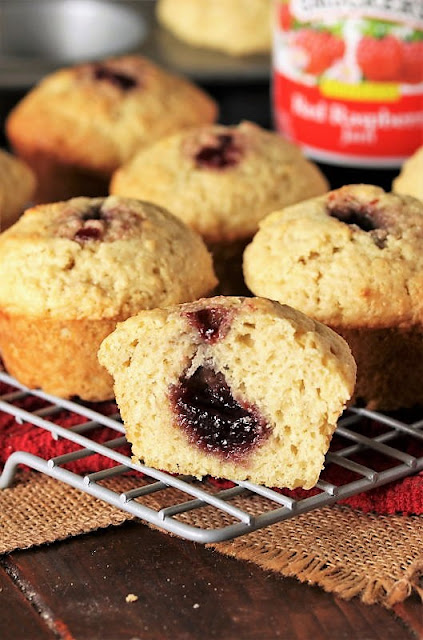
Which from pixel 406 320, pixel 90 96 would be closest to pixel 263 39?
pixel 90 96

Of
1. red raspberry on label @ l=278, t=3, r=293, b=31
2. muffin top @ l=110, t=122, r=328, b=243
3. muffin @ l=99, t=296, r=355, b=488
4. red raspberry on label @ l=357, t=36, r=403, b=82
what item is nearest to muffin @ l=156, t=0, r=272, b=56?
red raspberry on label @ l=278, t=3, r=293, b=31

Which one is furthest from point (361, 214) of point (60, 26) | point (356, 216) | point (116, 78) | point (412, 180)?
point (60, 26)

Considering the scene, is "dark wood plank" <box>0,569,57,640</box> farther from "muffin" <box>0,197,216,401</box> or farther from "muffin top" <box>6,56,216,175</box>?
"muffin top" <box>6,56,216,175</box>

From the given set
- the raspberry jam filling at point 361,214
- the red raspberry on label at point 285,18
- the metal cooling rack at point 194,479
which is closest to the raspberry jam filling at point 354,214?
the raspberry jam filling at point 361,214

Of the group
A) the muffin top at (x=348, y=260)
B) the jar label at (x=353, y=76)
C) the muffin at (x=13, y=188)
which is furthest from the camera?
the jar label at (x=353, y=76)

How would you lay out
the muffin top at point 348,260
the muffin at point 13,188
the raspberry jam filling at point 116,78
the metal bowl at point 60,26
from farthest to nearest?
the metal bowl at point 60,26 → the raspberry jam filling at point 116,78 → the muffin at point 13,188 → the muffin top at point 348,260

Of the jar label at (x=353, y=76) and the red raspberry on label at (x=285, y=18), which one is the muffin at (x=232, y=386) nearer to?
the jar label at (x=353, y=76)

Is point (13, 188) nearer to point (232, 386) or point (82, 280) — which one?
point (82, 280)

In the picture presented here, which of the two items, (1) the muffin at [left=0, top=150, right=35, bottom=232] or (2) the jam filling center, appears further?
(1) the muffin at [left=0, top=150, right=35, bottom=232]
